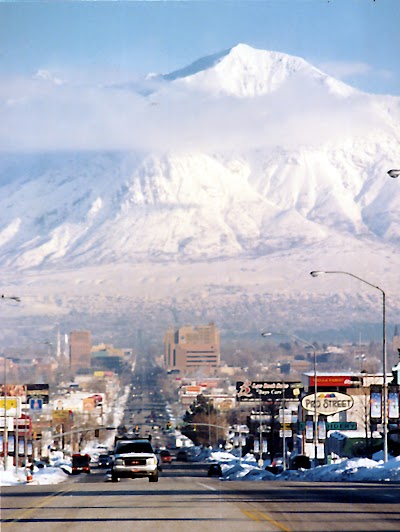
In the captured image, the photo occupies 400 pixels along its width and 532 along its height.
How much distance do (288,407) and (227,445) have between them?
3141cm

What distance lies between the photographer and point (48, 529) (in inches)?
917

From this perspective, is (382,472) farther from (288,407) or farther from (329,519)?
(288,407)

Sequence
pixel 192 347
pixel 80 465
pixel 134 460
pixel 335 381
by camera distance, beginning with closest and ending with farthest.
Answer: pixel 134 460 < pixel 80 465 < pixel 192 347 < pixel 335 381

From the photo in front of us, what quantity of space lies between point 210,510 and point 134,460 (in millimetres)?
21102

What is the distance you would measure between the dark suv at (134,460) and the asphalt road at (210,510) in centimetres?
902

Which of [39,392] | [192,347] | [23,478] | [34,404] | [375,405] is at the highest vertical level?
[192,347]

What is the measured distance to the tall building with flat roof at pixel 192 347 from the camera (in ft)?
494

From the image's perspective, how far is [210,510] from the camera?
28328 mm

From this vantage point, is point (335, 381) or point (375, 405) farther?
point (335, 381)

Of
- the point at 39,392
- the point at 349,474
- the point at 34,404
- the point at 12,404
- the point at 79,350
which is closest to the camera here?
the point at 349,474

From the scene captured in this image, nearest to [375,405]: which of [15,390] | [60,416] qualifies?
[15,390]

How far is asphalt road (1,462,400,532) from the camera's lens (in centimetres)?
2328

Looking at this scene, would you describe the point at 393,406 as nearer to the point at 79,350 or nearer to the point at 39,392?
the point at 79,350

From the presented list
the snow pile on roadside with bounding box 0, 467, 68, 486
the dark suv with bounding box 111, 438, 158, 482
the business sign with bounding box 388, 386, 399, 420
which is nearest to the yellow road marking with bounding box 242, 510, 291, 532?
the dark suv with bounding box 111, 438, 158, 482
